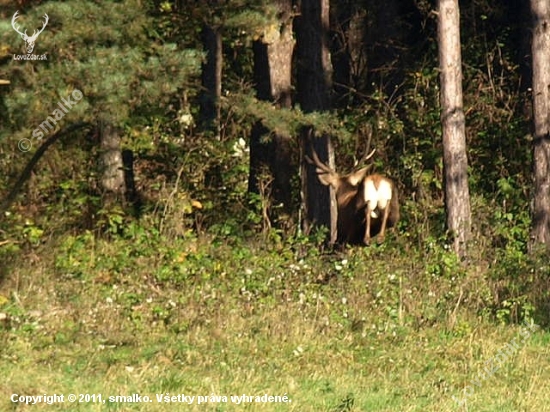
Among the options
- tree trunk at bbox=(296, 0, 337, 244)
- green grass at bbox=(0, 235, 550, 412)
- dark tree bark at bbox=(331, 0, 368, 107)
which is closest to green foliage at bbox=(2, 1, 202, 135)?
green grass at bbox=(0, 235, 550, 412)

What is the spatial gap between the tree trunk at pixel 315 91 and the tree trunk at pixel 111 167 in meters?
2.74

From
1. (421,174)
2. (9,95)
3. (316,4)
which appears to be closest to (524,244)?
(421,174)

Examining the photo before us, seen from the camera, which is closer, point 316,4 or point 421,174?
point 316,4

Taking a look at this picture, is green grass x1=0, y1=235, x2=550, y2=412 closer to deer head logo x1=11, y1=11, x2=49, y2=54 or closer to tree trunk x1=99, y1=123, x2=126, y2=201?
tree trunk x1=99, y1=123, x2=126, y2=201

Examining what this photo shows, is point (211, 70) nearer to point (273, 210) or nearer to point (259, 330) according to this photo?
point (273, 210)

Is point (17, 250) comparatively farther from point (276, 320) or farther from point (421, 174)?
point (421, 174)

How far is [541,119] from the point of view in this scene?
59.4 ft

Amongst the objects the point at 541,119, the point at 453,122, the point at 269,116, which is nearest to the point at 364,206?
the point at 269,116

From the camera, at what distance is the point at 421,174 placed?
20.5 metres

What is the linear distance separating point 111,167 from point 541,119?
6035 mm

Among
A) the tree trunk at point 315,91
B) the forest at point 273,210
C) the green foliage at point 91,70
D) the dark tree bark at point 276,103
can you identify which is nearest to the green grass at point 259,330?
the forest at point 273,210

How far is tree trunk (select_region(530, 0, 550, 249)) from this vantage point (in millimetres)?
17906

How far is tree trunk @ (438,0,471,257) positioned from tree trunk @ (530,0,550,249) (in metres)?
0.99

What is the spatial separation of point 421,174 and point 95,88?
7532 millimetres
